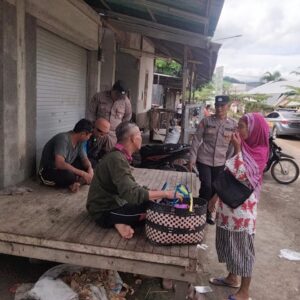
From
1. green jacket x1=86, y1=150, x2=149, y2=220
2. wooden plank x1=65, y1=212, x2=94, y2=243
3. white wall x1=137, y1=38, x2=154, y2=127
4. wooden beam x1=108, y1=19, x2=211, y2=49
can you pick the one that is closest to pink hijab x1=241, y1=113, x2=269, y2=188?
green jacket x1=86, y1=150, x2=149, y2=220

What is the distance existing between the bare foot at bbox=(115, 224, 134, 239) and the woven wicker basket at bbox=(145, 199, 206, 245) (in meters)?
0.18

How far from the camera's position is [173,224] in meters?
2.81

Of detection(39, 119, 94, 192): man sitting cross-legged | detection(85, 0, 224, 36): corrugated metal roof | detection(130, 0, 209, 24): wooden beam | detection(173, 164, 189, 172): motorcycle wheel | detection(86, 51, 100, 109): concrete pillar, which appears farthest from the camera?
detection(86, 51, 100, 109): concrete pillar

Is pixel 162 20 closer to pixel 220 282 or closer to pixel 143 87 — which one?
pixel 220 282

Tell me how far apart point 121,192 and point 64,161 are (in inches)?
67.3

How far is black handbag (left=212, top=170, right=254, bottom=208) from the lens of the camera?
10.3 feet

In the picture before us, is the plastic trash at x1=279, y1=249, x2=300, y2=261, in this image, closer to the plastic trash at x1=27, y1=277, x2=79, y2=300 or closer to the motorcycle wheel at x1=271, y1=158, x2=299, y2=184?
the plastic trash at x1=27, y1=277, x2=79, y2=300

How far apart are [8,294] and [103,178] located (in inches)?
53.7

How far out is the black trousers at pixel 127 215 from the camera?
316 centimetres

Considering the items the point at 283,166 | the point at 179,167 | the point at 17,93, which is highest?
the point at 17,93

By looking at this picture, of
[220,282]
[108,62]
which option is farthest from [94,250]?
[108,62]

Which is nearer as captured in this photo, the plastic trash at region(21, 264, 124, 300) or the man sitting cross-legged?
the plastic trash at region(21, 264, 124, 300)

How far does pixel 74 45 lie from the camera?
669cm

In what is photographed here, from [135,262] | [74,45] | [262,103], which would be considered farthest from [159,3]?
[262,103]
